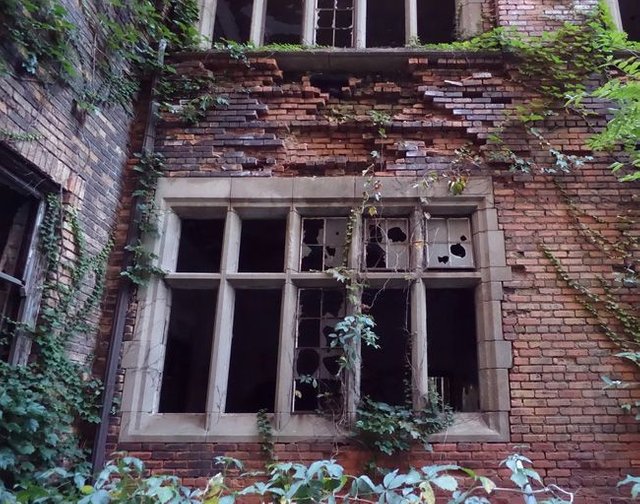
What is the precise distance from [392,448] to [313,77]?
3782 millimetres

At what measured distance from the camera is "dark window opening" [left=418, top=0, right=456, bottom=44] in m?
7.89

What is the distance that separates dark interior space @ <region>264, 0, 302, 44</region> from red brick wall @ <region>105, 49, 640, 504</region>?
2.10m

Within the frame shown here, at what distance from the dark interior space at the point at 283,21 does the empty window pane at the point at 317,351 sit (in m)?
3.93

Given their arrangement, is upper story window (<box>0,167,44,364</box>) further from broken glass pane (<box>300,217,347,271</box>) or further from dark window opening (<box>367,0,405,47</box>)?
dark window opening (<box>367,0,405,47</box>)

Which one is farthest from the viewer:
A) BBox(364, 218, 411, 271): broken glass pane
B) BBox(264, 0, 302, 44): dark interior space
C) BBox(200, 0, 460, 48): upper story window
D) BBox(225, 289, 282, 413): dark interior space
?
BBox(225, 289, 282, 413): dark interior space

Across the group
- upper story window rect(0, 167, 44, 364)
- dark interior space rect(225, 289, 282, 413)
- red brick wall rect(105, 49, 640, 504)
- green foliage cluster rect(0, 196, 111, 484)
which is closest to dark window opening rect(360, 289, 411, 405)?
dark interior space rect(225, 289, 282, 413)

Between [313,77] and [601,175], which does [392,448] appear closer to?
[601,175]

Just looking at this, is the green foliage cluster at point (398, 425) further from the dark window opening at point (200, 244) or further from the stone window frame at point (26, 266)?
the stone window frame at point (26, 266)

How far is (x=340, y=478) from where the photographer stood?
2.82m

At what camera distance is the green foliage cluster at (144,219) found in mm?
5094

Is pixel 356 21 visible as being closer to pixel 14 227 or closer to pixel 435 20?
pixel 435 20

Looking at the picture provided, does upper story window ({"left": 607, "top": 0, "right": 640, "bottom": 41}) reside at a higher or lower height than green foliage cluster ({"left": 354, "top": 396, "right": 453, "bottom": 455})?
higher

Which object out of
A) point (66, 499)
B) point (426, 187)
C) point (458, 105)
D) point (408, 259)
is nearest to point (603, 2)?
point (458, 105)

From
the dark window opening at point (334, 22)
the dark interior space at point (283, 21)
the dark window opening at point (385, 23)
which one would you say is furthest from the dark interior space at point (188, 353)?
the dark window opening at point (385, 23)
